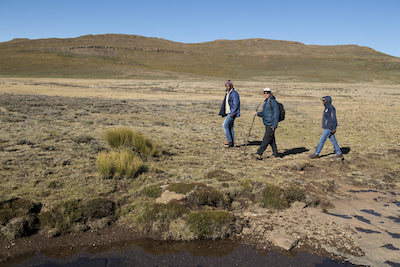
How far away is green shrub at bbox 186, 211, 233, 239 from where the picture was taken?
441 centimetres

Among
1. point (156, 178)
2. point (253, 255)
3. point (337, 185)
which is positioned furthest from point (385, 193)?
point (156, 178)

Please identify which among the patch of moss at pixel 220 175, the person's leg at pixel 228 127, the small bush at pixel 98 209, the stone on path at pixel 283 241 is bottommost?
the stone on path at pixel 283 241

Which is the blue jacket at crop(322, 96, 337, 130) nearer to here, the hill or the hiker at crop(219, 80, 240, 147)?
the hiker at crop(219, 80, 240, 147)

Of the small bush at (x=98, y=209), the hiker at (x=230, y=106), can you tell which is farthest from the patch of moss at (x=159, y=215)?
the hiker at (x=230, y=106)

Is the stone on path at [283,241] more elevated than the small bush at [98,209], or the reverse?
the small bush at [98,209]

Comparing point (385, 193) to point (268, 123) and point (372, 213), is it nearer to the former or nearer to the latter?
point (372, 213)

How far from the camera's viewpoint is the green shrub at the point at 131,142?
25.2 ft

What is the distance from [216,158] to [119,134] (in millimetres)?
2785

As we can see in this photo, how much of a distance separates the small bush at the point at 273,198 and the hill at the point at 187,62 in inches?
2958

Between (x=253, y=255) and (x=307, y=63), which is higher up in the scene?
(x=307, y=63)

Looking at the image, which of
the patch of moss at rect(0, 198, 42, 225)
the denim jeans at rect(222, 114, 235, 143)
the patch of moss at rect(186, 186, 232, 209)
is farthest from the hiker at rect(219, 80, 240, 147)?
the patch of moss at rect(0, 198, 42, 225)

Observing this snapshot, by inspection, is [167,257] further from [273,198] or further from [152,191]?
[273,198]

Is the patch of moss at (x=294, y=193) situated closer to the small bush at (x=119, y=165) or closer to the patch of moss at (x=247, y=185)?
the patch of moss at (x=247, y=185)

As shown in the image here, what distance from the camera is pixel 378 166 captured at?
8.05 m
